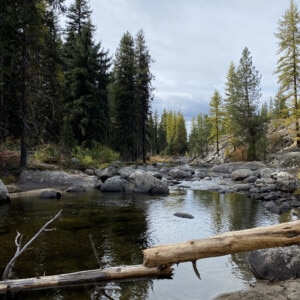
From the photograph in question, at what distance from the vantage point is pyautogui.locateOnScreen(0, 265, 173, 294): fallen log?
4059 millimetres

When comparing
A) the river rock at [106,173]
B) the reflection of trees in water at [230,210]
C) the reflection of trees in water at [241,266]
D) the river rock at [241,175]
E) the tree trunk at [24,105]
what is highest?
the tree trunk at [24,105]

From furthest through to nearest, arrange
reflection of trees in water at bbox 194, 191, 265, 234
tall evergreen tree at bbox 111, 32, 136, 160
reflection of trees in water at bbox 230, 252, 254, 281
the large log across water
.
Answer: tall evergreen tree at bbox 111, 32, 136, 160, reflection of trees in water at bbox 194, 191, 265, 234, reflection of trees in water at bbox 230, 252, 254, 281, the large log across water

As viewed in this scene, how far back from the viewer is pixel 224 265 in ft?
18.8

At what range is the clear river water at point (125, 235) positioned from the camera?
15.3 ft

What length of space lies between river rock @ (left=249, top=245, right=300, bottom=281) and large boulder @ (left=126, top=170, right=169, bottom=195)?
32.4ft

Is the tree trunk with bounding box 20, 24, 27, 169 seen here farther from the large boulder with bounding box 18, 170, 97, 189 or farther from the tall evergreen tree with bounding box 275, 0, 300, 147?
the tall evergreen tree with bounding box 275, 0, 300, 147

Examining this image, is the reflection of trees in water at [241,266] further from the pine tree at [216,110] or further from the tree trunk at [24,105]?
the pine tree at [216,110]

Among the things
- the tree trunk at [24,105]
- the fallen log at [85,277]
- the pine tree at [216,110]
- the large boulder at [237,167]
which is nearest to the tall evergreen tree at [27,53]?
the tree trunk at [24,105]

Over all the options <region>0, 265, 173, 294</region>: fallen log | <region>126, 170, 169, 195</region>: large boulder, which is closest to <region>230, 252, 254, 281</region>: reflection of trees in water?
<region>0, 265, 173, 294</region>: fallen log

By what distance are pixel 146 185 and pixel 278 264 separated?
10.9 m

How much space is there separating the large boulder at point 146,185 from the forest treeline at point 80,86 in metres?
5.95

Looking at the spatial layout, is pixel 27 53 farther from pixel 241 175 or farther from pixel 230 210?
pixel 241 175

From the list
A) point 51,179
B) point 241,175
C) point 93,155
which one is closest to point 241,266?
point 51,179

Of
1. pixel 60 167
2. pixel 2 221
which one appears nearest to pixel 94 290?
pixel 2 221
